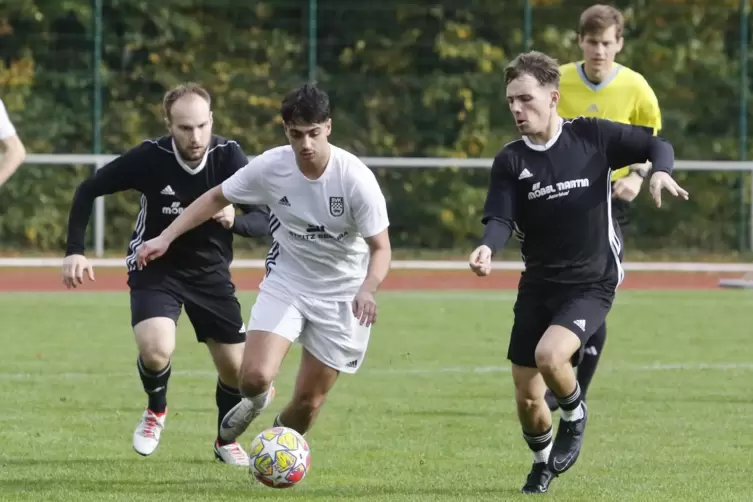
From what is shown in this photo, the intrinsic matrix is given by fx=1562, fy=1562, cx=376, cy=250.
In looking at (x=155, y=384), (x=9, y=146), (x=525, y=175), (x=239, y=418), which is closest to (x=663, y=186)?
(x=525, y=175)

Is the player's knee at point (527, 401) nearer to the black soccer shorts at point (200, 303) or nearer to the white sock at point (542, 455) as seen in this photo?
the white sock at point (542, 455)

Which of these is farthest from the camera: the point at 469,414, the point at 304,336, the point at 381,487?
the point at 469,414

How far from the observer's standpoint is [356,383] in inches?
400

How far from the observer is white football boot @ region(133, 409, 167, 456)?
23.9ft

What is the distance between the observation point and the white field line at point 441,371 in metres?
10.4

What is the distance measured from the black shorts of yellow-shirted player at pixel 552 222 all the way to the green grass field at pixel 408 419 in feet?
1.06

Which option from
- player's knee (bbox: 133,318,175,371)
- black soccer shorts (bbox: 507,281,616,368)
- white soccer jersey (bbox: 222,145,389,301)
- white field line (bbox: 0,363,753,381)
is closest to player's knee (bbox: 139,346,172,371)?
player's knee (bbox: 133,318,175,371)

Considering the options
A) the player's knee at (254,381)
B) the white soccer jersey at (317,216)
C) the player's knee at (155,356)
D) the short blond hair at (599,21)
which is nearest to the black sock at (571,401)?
the white soccer jersey at (317,216)

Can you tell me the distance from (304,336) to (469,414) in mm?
2075

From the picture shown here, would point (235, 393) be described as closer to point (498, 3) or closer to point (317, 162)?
point (317, 162)

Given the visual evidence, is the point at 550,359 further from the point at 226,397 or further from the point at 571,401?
the point at 226,397

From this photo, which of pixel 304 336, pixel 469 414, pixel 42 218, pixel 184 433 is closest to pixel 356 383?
pixel 469 414

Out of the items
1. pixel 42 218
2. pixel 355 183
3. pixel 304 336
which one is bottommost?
pixel 42 218

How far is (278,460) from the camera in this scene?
20.9ft
